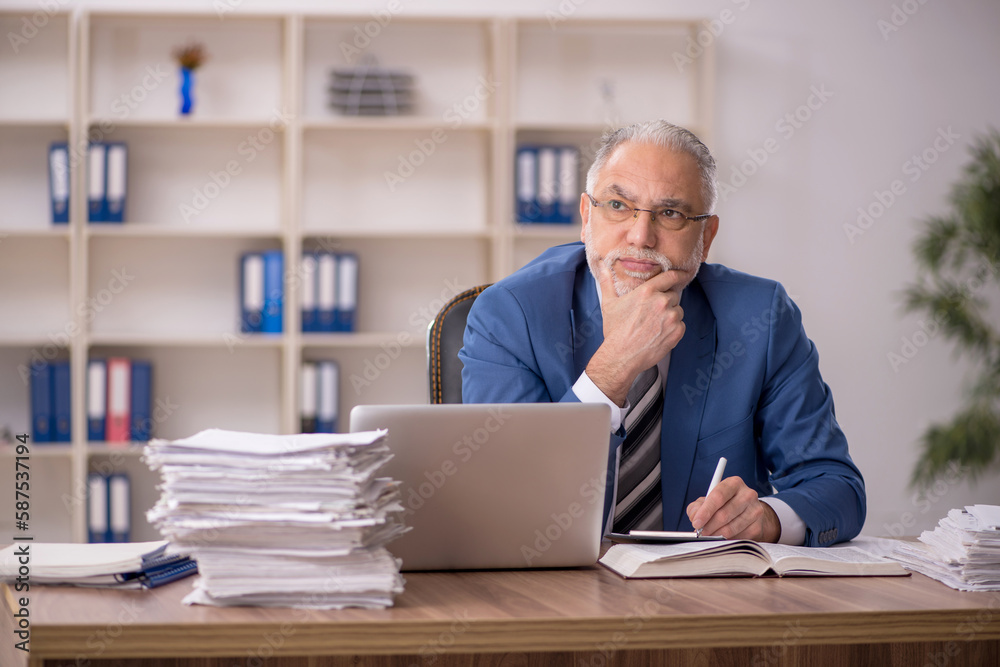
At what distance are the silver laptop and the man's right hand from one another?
0.43 m

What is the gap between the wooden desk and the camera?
2.89ft

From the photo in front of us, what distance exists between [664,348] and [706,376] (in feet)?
0.47

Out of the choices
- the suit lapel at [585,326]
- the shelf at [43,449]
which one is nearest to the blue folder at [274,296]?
the shelf at [43,449]

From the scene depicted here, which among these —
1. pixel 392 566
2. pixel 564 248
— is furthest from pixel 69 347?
pixel 392 566

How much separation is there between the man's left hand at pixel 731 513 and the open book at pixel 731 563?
15cm

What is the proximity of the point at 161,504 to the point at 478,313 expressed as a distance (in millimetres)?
874

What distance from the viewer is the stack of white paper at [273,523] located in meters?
0.95

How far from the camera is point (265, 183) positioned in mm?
3805

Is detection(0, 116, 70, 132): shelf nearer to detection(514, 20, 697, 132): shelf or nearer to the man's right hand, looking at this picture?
detection(514, 20, 697, 132): shelf

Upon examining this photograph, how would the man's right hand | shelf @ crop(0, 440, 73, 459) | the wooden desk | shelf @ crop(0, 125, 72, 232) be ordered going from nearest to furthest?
the wooden desk < the man's right hand < shelf @ crop(0, 440, 73, 459) < shelf @ crop(0, 125, 72, 232)

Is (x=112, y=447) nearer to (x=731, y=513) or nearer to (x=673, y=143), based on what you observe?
(x=673, y=143)

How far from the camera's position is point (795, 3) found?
155 inches

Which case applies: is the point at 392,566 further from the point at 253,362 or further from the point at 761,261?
the point at 761,261

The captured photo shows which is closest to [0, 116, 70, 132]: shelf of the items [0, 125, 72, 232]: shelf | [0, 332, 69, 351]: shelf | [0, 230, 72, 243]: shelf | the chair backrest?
[0, 125, 72, 232]: shelf
